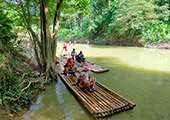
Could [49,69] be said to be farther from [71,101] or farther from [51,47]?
[71,101]

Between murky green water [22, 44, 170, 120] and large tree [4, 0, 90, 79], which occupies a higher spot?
large tree [4, 0, 90, 79]

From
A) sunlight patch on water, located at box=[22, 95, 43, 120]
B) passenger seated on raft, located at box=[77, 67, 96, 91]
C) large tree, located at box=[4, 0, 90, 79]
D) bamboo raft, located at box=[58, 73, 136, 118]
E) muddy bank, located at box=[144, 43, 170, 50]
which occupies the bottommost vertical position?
sunlight patch on water, located at box=[22, 95, 43, 120]

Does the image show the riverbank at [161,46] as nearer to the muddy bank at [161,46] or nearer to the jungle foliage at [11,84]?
the muddy bank at [161,46]

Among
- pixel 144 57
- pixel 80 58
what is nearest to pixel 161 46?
pixel 144 57

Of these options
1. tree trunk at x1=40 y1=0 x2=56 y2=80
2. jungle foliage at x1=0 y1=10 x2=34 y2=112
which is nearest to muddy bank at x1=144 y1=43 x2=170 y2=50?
tree trunk at x1=40 y1=0 x2=56 y2=80

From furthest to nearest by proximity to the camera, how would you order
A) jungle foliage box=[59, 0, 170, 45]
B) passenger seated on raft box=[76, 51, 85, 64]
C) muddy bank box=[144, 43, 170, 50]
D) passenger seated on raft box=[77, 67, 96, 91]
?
1. muddy bank box=[144, 43, 170, 50]
2. jungle foliage box=[59, 0, 170, 45]
3. passenger seated on raft box=[76, 51, 85, 64]
4. passenger seated on raft box=[77, 67, 96, 91]

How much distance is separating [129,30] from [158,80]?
1776 centimetres

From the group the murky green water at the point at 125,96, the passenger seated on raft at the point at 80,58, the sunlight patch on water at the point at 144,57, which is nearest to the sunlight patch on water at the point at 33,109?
the murky green water at the point at 125,96

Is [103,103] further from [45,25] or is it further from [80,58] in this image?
[80,58]

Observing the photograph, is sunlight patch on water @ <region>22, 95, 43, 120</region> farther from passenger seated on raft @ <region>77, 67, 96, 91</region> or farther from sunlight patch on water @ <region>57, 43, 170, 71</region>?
sunlight patch on water @ <region>57, 43, 170, 71</region>

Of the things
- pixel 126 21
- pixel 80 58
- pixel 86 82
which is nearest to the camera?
pixel 86 82

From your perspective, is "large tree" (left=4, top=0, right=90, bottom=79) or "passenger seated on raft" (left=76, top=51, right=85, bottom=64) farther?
"passenger seated on raft" (left=76, top=51, right=85, bottom=64)

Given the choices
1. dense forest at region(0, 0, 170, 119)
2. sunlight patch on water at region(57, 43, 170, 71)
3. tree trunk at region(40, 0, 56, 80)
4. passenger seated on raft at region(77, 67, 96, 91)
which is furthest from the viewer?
sunlight patch on water at region(57, 43, 170, 71)

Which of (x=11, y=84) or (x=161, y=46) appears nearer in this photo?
(x=11, y=84)
